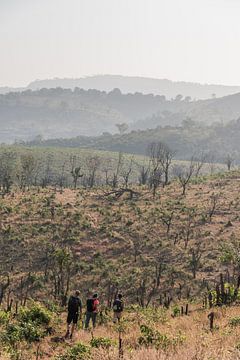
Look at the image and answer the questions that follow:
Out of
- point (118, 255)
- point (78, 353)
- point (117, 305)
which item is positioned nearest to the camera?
point (78, 353)

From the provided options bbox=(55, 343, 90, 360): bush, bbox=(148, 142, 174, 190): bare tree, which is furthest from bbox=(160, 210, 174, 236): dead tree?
bbox=(55, 343, 90, 360): bush

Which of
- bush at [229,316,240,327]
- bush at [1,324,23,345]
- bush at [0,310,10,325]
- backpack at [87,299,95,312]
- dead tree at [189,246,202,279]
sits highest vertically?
bush at [229,316,240,327]

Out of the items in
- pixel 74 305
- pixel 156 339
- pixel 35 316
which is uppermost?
pixel 156 339

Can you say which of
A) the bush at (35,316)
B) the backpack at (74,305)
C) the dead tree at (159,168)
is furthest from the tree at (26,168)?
the backpack at (74,305)

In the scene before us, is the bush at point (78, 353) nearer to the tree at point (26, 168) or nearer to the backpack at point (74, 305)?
the backpack at point (74, 305)

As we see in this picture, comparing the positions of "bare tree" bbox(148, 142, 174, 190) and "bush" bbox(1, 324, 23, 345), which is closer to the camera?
"bush" bbox(1, 324, 23, 345)

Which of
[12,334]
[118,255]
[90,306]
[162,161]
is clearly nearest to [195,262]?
[118,255]

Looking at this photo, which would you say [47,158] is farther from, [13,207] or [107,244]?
[107,244]

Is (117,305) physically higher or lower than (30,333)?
higher

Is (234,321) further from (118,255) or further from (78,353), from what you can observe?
(118,255)

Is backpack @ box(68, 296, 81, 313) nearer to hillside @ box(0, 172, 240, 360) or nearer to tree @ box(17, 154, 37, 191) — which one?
hillside @ box(0, 172, 240, 360)

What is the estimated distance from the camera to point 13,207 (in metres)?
47.8

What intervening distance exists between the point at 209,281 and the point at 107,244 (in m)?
11.3

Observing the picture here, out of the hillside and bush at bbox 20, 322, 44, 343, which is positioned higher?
bush at bbox 20, 322, 44, 343
